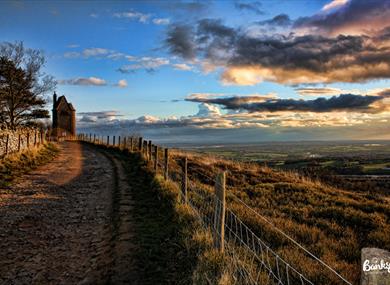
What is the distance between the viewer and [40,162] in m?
22.0

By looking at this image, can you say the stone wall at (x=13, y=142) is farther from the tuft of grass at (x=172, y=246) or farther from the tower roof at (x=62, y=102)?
the tower roof at (x=62, y=102)

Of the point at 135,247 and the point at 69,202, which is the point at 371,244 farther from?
the point at 69,202

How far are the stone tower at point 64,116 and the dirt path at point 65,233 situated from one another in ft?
211

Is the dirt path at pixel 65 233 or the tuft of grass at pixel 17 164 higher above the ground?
the tuft of grass at pixel 17 164

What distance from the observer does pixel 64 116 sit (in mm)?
74812

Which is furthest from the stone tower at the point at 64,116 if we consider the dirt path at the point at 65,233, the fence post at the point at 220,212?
the fence post at the point at 220,212

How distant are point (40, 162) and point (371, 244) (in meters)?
19.7

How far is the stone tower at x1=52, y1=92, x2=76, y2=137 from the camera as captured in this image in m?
74.0

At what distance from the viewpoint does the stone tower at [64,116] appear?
2913 inches

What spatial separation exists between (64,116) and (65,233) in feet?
236

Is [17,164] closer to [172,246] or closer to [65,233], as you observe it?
[65,233]

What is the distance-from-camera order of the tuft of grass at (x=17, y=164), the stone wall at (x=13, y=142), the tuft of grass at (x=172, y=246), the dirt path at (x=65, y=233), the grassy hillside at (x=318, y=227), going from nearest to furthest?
the tuft of grass at (x=172, y=246) → the dirt path at (x=65, y=233) → the grassy hillside at (x=318, y=227) → the tuft of grass at (x=17, y=164) → the stone wall at (x=13, y=142)

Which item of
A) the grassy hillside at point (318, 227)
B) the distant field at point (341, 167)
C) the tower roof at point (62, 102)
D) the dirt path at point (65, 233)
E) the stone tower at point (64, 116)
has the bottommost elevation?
the distant field at point (341, 167)

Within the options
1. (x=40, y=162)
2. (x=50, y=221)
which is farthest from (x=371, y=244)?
(x=40, y=162)
